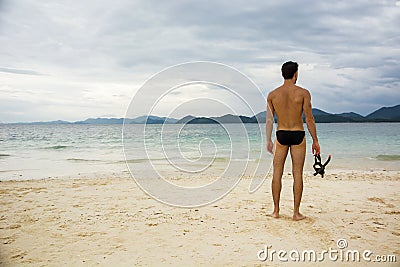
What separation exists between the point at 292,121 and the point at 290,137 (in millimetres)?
226

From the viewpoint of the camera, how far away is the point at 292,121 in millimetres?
4844

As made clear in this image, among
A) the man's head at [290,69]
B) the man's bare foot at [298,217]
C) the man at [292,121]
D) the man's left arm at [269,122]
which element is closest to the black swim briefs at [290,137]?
the man at [292,121]

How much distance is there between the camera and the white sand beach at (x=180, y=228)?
3.63 metres

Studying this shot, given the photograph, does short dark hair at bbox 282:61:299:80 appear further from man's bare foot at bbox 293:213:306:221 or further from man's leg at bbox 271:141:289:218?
man's bare foot at bbox 293:213:306:221

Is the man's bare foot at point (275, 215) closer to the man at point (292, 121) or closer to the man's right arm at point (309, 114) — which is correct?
the man at point (292, 121)

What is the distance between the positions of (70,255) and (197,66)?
359 centimetres

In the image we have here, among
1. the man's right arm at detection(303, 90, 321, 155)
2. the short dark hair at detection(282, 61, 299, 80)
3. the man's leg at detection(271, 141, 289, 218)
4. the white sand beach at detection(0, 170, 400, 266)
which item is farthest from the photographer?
the man's leg at detection(271, 141, 289, 218)

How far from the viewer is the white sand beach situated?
363 centimetres

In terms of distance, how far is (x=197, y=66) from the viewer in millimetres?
5934

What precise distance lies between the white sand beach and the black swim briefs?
1112 millimetres

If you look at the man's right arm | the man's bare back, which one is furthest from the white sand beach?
the man's bare back

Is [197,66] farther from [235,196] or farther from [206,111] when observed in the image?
[235,196]

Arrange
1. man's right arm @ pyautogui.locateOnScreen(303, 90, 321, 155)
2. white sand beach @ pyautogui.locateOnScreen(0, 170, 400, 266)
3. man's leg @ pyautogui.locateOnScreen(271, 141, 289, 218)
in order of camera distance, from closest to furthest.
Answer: white sand beach @ pyautogui.locateOnScreen(0, 170, 400, 266) < man's right arm @ pyautogui.locateOnScreen(303, 90, 321, 155) < man's leg @ pyautogui.locateOnScreen(271, 141, 289, 218)

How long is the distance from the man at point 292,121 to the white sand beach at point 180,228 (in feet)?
2.54
